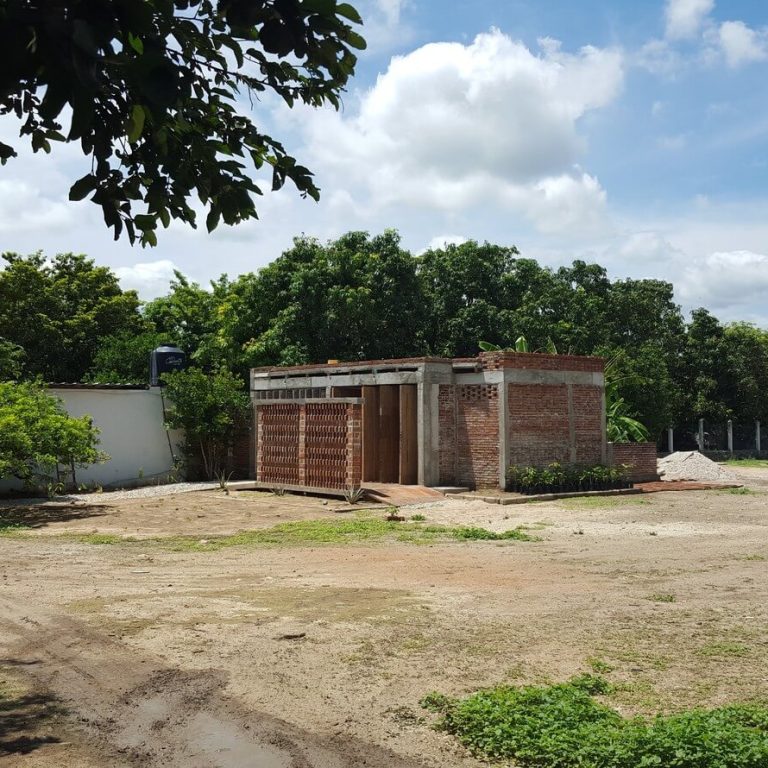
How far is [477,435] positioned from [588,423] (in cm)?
290

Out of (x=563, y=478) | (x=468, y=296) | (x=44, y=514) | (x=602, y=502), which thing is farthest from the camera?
(x=468, y=296)

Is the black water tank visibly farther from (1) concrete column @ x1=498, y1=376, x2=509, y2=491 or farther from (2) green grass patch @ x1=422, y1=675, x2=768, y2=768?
(2) green grass patch @ x1=422, y1=675, x2=768, y2=768

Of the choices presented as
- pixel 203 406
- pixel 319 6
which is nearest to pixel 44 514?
pixel 203 406

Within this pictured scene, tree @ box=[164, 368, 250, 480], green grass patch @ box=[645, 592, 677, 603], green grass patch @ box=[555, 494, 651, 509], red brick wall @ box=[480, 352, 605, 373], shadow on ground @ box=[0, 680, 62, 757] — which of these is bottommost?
shadow on ground @ box=[0, 680, 62, 757]

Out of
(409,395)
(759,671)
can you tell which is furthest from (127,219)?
(409,395)

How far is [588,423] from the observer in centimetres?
2081

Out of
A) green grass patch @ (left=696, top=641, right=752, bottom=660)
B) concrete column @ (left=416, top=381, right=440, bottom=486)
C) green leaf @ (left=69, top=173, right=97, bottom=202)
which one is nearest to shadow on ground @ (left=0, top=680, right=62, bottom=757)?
green leaf @ (left=69, top=173, right=97, bottom=202)

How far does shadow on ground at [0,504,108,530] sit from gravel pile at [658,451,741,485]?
15347mm

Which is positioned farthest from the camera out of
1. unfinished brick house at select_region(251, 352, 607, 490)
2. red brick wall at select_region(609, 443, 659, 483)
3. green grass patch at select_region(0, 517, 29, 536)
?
red brick wall at select_region(609, 443, 659, 483)

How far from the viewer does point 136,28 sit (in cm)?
292

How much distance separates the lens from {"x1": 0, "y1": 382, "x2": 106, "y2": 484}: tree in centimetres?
1630

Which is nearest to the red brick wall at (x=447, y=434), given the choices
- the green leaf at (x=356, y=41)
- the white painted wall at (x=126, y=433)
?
the white painted wall at (x=126, y=433)

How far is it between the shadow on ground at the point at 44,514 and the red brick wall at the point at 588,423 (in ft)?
35.2

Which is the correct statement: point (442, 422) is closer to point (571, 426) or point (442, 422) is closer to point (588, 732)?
point (571, 426)
